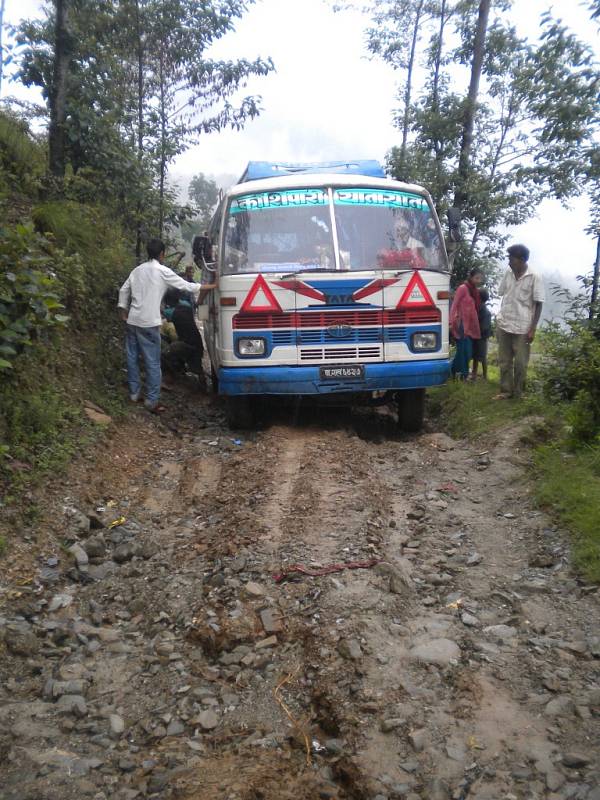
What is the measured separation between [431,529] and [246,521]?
1223 mm

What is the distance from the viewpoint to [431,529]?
4949 mm

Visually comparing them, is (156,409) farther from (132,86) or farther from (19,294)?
(132,86)

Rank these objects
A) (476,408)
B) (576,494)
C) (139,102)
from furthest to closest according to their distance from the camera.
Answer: (139,102), (476,408), (576,494)

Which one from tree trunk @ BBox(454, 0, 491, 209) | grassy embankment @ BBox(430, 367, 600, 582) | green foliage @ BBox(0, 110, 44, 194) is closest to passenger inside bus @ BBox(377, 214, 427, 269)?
grassy embankment @ BBox(430, 367, 600, 582)

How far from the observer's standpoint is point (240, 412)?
7672mm

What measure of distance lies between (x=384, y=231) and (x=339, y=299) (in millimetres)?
937

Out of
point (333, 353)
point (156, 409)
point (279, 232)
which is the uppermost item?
point (279, 232)

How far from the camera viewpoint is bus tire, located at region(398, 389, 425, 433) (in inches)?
305

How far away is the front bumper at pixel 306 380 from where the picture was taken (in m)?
7.03

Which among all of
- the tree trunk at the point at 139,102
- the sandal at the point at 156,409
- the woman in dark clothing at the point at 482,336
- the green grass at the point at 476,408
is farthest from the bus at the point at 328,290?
the tree trunk at the point at 139,102

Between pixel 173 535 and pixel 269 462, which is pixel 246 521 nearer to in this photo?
pixel 173 535

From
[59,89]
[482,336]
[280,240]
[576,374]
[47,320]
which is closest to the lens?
[47,320]

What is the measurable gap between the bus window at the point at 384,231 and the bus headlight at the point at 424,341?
67 centimetres

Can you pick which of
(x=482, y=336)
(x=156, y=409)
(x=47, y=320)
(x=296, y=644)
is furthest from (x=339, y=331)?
(x=296, y=644)
